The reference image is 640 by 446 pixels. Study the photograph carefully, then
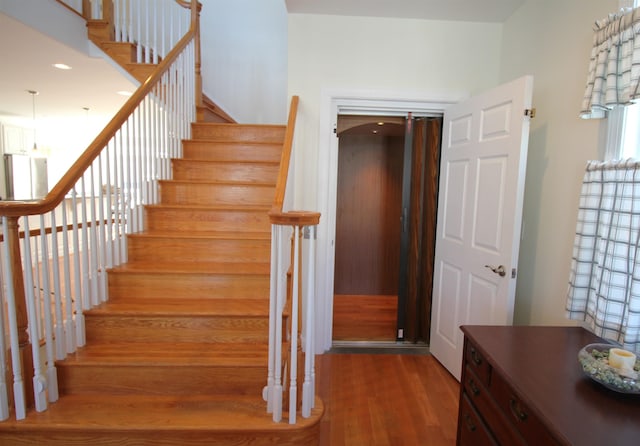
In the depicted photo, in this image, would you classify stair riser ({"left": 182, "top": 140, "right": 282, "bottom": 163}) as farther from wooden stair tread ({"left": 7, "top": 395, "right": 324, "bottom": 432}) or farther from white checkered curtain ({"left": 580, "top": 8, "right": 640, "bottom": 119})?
white checkered curtain ({"left": 580, "top": 8, "right": 640, "bottom": 119})

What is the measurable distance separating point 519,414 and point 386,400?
1.19 metres

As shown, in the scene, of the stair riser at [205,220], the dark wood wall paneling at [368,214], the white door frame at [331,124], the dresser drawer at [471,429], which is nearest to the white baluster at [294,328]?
the dresser drawer at [471,429]

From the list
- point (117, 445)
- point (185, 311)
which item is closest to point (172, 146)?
point (185, 311)

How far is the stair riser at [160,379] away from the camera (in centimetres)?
162

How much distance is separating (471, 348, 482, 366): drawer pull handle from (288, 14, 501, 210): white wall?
1.81m

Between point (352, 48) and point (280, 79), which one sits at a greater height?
point (280, 79)

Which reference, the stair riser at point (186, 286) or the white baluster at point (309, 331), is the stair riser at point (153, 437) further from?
the stair riser at point (186, 286)

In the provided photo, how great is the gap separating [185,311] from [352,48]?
7.09 ft

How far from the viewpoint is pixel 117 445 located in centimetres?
143

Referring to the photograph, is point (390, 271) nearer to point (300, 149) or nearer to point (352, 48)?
point (300, 149)

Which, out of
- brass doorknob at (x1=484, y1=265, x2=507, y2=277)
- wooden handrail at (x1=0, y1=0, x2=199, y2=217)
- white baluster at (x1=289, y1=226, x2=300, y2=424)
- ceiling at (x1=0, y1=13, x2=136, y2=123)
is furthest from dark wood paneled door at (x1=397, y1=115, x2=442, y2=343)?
→ ceiling at (x1=0, y1=13, x2=136, y2=123)

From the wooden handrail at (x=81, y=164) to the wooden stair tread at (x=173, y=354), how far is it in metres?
0.80

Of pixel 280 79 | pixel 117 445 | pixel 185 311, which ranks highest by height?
pixel 280 79

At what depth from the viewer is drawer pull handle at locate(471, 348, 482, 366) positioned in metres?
1.27
